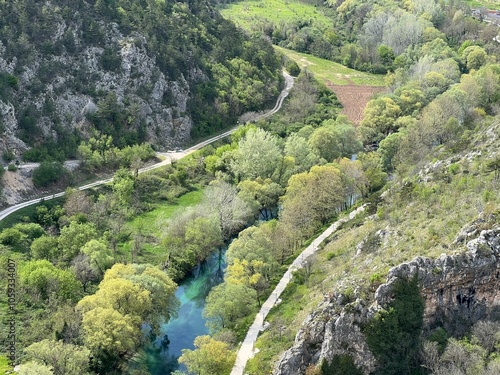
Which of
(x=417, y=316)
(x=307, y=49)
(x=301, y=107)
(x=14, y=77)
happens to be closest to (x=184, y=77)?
(x=301, y=107)

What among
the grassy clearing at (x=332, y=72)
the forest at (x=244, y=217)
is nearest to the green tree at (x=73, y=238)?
the forest at (x=244, y=217)

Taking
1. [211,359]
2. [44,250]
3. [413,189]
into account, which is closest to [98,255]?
[44,250]

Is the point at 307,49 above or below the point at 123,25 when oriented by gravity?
below

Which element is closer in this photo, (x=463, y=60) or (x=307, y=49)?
(x=463, y=60)

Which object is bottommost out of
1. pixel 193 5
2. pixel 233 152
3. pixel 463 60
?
pixel 463 60

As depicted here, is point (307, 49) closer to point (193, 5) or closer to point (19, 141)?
point (193, 5)

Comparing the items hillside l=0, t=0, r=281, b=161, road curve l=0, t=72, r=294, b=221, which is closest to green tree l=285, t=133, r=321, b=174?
road curve l=0, t=72, r=294, b=221

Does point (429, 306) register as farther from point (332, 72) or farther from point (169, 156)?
point (332, 72)
